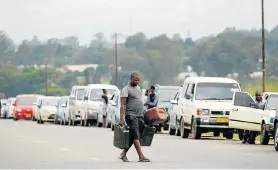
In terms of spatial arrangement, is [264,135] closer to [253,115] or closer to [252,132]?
[253,115]

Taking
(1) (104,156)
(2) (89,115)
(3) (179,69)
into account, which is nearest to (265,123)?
(1) (104,156)

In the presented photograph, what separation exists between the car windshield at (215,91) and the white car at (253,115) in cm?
294

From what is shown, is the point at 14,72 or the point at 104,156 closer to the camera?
the point at 104,156

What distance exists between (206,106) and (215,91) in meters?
0.97

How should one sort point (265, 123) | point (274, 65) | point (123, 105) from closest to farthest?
1. point (123, 105)
2. point (265, 123)
3. point (274, 65)

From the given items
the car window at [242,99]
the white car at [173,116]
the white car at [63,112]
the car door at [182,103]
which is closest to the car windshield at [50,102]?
the white car at [63,112]

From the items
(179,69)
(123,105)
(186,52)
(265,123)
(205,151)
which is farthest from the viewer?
(186,52)

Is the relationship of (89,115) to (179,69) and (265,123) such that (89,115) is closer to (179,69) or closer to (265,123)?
(265,123)

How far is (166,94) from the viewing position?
153ft

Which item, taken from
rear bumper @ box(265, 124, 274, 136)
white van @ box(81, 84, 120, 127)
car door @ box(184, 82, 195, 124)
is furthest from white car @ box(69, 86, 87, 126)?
rear bumper @ box(265, 124, 274, 136)

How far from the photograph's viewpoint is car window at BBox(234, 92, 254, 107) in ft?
113

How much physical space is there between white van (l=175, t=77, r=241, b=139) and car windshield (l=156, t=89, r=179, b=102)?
6.19m

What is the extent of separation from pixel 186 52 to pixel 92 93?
123074mm

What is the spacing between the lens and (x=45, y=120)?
6706 centimetres
